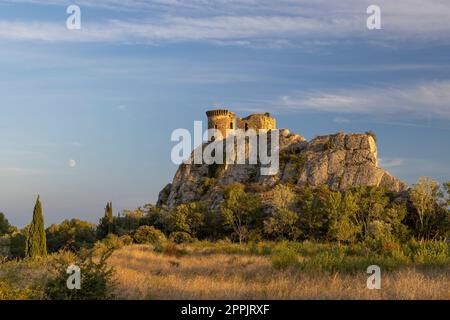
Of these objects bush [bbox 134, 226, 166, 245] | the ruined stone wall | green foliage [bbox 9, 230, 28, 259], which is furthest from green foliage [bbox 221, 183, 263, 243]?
the ruined stone wall

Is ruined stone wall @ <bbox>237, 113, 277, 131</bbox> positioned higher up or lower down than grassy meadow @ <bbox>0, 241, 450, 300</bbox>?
higher up

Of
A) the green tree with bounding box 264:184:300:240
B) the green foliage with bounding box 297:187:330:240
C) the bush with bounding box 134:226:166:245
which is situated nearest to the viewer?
the bush with bounding box 134:226:166:245

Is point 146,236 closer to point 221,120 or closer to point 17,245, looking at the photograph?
point 17,245

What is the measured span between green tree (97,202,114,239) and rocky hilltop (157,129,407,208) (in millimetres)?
15510

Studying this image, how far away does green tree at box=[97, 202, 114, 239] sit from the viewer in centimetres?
6215

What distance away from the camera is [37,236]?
4203 cm

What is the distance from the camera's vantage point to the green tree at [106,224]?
62153 millimetres

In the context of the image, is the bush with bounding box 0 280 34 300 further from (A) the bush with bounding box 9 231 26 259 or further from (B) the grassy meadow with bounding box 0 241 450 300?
(A) the bush with bounding box 9 231 26 259

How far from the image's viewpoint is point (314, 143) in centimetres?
7962

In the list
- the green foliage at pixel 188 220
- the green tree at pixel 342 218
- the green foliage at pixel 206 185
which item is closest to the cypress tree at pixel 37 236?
the green foliage at pixel 188 220
